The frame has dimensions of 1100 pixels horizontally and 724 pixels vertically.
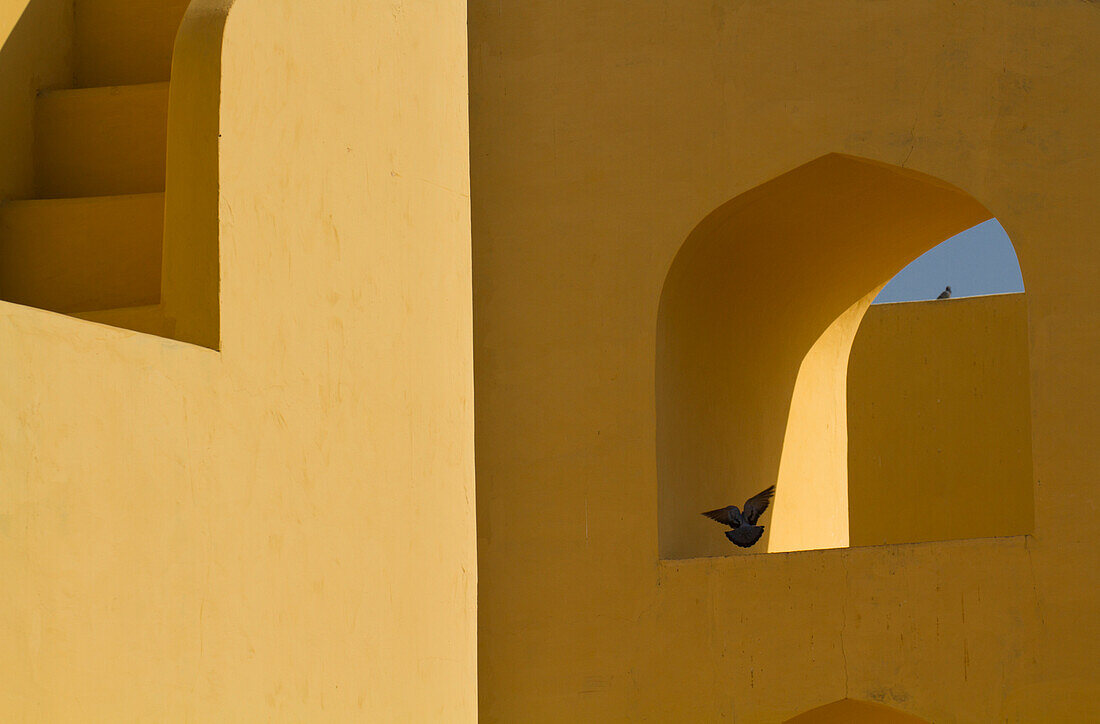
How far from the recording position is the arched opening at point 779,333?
7.09m

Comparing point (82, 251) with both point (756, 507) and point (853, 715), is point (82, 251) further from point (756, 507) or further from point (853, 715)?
point (853, 715)

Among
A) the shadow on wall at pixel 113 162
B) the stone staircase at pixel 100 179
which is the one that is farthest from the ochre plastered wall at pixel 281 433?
the stone staircase at pixel 100 179

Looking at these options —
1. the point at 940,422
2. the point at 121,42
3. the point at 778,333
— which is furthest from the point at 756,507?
the point at 940,422

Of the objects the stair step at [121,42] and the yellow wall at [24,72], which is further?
the stair step at [121,42]

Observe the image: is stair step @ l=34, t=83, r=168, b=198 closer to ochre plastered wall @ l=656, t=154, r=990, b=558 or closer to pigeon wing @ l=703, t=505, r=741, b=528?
ochre plastered wall @ l=656, t=154, r=990, b=558

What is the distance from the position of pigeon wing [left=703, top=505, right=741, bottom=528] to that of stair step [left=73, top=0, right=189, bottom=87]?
13.5 ft

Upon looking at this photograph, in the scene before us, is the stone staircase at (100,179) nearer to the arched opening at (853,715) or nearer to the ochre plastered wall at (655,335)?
the ochre plastered wall at (655,335)

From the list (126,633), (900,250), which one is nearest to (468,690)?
(126,633)

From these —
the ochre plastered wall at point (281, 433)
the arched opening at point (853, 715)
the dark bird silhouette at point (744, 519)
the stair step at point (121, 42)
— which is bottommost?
the arched opening at point (853, 715)

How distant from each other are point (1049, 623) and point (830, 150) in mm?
2245

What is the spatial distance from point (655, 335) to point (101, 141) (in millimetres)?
3456

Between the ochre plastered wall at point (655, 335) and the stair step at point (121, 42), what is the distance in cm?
303

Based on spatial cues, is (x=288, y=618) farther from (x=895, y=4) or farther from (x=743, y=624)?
(x=895, y=4)

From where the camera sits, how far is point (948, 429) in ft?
39.8
